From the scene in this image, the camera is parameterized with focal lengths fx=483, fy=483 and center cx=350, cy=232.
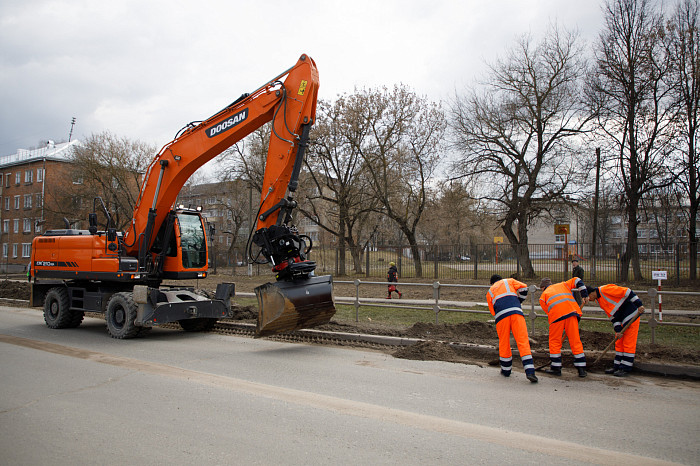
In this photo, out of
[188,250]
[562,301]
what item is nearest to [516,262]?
[188,250]

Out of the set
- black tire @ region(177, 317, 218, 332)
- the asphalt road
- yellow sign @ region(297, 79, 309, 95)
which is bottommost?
the asphalt road

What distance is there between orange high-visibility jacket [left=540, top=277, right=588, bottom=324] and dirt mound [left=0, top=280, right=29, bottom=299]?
64.9 feet

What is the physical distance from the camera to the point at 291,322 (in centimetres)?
844

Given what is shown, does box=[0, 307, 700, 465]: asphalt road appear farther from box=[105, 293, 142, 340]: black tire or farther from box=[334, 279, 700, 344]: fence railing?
box=[334, 279, 700, 344]: fence railing

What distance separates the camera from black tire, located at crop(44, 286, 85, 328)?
38.7ft

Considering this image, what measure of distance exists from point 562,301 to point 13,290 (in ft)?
71.2

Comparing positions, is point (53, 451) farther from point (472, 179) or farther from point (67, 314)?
point (472, 179)

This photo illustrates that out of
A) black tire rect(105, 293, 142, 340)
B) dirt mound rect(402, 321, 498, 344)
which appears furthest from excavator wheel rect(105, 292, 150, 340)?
dirt mound rect(402, 321, 498, 344)

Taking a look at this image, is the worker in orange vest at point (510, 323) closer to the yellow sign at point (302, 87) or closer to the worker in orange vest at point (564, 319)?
the worker in orange vest at point (564, 319)

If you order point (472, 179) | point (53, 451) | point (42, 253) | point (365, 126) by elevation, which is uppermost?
point (365, 126)

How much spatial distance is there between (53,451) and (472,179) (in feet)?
80.0

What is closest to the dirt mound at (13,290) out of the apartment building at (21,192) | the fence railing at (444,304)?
the fence railing at (444,304)

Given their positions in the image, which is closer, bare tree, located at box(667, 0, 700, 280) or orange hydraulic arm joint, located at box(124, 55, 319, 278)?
orange hydraulic arm joint, located at box(124, 55, 319, 278)

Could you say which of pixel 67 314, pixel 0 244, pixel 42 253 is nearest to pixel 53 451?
pixel 67 314
